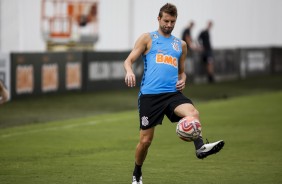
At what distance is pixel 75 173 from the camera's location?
11.1 metres

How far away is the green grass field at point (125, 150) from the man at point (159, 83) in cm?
96

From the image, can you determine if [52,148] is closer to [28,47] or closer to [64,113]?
[64,113]

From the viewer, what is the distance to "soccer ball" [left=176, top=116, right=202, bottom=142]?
9.45 metres

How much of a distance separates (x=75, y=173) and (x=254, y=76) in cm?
2580

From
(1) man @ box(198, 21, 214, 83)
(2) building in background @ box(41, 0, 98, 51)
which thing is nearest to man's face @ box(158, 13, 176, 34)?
(2) building in background @ box(41, 0, 98, 51)

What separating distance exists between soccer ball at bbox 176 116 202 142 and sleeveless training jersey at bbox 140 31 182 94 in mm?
536

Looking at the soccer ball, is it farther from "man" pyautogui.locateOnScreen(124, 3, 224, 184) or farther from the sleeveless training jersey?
the sleeveless training jersey

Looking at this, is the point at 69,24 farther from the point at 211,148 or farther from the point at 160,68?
the point at 211,148

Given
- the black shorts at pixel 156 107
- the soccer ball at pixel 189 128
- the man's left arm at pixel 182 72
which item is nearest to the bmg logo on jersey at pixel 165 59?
the man's left arm at pixel 182 72

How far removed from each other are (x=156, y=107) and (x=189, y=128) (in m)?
0.56

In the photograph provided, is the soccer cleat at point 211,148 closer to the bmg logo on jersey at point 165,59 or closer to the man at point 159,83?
the man at point 159,83

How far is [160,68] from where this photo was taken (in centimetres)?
984

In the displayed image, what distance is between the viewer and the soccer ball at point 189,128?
9.45 metres

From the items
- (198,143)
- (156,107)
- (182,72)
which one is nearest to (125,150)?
(182,72)
